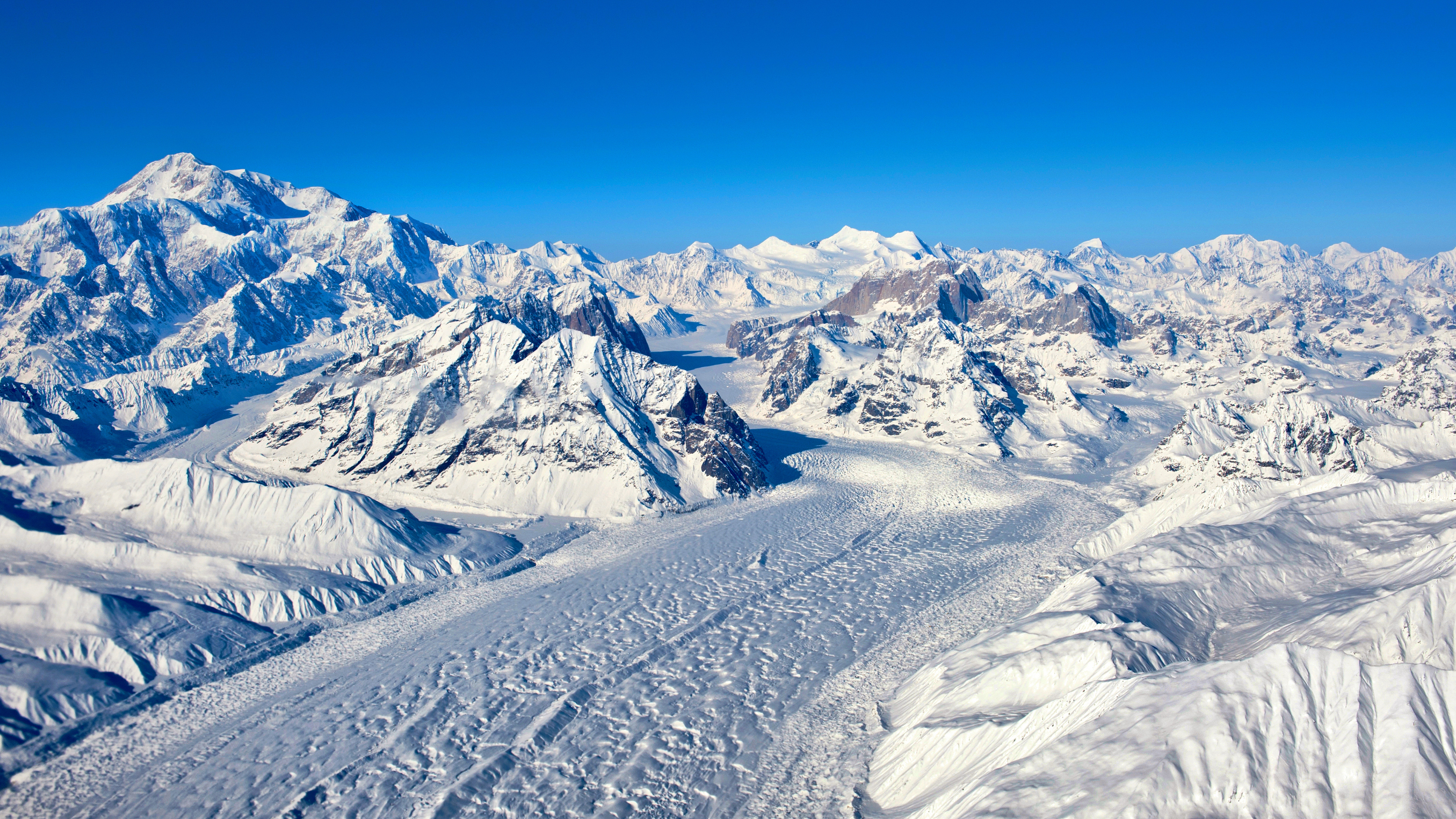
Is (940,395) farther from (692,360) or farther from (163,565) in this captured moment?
(692,360)

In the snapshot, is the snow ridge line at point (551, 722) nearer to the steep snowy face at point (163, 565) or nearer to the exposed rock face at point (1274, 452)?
the steep snowy face at point (163, 565)

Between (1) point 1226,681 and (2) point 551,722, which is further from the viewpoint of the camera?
(2) point 551,722

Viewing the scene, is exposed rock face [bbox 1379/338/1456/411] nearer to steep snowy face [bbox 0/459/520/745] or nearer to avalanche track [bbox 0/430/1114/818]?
avalanche track [bbox 0/430/1114/818]

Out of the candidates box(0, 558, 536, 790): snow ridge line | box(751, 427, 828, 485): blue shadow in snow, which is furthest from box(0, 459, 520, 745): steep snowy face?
box(751, 427, 828, 485): blue shadow in snow

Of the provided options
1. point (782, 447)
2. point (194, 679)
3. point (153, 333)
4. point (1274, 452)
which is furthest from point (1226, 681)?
point (153, 333)

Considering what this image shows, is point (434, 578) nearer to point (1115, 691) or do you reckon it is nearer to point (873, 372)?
point (1115, 691)

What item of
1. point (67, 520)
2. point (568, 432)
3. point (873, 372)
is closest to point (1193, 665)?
point (568, 432)
